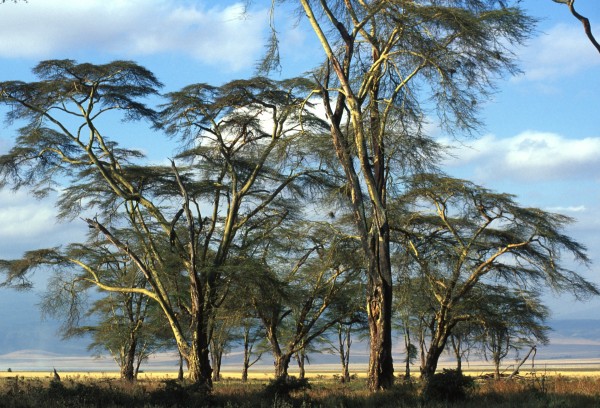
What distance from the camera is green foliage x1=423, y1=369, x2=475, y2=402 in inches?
503

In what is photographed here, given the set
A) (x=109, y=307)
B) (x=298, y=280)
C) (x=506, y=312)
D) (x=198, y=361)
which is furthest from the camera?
(x=109, y=307)

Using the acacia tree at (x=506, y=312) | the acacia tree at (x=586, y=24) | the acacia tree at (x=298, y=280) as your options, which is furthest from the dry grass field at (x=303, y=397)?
the acacia tree at (x=506, y=312)

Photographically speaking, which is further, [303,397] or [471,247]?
[471,247]

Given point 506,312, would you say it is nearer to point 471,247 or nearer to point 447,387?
point 471,247

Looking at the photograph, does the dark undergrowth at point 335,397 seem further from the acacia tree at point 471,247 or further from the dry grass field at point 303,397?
the acacia tree at point 471,247

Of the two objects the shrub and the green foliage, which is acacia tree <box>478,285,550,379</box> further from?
the green foliage

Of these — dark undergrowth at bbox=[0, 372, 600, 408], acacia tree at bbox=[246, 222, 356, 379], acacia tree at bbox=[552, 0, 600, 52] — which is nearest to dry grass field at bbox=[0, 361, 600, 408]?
dark undergrowth at bbox=[0, 372, 600, 408]

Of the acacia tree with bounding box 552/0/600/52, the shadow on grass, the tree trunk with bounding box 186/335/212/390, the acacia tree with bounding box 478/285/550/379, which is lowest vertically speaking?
the shadow on grass

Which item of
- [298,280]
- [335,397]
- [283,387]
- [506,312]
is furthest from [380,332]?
[506,312]

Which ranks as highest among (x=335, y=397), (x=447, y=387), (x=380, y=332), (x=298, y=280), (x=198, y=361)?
(x=298, y=280)

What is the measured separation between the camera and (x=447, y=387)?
12875 mm

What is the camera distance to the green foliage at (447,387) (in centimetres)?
1277

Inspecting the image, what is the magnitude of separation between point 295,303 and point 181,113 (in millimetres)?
7760

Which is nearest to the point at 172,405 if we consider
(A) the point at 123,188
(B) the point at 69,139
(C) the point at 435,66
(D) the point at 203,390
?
(D) the point at 203,390
